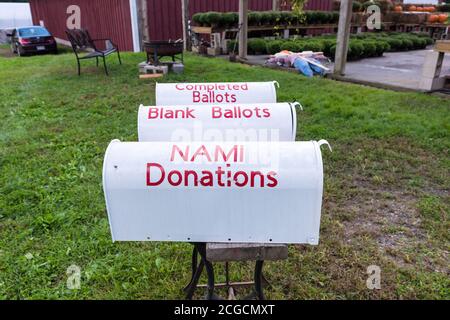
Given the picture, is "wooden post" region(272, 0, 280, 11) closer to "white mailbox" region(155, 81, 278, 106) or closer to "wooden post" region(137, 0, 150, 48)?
"wooden post" region(137, 0, 150, 48)

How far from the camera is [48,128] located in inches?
227

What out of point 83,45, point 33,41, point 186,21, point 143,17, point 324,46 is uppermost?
point 143,17

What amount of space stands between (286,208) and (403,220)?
7.02 ft

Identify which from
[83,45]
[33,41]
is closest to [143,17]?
[83,45]

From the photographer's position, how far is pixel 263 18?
12.4 metres

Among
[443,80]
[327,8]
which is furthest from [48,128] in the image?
[327,8]

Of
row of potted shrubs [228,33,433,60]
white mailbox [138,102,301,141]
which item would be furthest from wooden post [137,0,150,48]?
white mailbox [138,102,301,141]

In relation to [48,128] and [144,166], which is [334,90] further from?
[144,166]

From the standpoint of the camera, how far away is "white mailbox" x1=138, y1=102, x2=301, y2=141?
2.19 metres

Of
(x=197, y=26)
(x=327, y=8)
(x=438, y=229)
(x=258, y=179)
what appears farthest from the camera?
(x=327, y=8)

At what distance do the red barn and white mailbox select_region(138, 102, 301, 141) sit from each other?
1077 centimetres

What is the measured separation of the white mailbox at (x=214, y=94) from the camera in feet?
9.09

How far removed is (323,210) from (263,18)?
10.3 meters

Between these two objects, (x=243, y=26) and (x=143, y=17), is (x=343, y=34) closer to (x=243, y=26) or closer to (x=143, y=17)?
(x=243, y=26)
